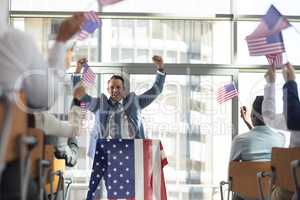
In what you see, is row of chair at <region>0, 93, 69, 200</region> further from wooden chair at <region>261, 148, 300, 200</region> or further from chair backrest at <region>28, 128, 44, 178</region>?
wooden chair at <region>261, 148, 300, 200</region>

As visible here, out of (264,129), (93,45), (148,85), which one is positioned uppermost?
(93,45)

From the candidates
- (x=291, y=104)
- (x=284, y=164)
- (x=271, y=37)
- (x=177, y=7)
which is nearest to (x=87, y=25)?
(x=291, y=104)

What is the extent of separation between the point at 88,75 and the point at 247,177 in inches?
102

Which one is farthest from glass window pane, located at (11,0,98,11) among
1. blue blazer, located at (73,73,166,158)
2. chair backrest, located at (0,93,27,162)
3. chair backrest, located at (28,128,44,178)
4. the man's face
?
chair backrest, located at (0,93,27,162)

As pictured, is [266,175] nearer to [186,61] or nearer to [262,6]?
[186,61]

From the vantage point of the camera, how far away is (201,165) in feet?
20.3

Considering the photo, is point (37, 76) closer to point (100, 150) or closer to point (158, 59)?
point (100, 150)

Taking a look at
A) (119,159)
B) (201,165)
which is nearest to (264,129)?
(119,159)

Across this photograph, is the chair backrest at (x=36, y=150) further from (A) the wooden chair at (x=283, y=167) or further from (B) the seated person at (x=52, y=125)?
(A) the wooden chair at (x=283, y=167)

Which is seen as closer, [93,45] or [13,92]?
[13,92]

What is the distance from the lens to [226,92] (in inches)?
247

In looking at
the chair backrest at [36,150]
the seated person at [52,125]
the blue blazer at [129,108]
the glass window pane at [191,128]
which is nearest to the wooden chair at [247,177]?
the blue blazer at [129,108]

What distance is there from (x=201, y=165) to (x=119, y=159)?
6.90 feet

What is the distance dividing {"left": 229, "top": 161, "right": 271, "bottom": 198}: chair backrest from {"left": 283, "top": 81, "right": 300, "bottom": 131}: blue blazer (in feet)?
2.57
